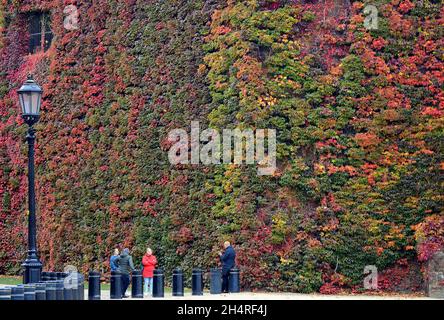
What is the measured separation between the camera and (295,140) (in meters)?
28.8

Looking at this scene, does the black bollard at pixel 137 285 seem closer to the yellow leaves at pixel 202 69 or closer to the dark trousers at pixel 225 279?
the dark trousers at pixel 225 279

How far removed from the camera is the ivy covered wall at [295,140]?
28.3 metres

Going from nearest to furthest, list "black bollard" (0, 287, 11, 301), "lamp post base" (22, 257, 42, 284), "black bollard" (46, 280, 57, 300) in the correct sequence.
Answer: "black bollard" (0, 287, 11, 301) < "black bollard" (46, 280, 57, 300) < "lamp post base" (22, 257, 42, 284)

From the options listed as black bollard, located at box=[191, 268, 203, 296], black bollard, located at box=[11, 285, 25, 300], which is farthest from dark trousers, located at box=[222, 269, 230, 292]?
black bollard, located at box=[11, 285, 25, 300]

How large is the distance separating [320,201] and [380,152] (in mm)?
1940

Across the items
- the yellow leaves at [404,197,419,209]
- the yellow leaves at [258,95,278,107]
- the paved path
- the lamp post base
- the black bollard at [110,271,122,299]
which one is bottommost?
the paved path

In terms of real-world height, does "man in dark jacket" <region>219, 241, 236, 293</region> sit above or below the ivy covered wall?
below

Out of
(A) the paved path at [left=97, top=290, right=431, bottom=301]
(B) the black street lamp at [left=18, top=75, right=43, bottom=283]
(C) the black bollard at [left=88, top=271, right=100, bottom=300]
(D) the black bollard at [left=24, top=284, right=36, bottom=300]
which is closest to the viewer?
(D) the black bollard at [left=24, top=284, right=36, bottom=300]

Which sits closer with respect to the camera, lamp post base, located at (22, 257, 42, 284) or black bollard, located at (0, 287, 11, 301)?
black bollard, located at (0, 287, 11, 301)

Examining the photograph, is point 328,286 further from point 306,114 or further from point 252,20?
point 252,20

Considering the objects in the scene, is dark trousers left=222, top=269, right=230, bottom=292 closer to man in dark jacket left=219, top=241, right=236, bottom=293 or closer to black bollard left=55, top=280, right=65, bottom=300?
man in dark jacket left=219, top=241, right=236, bottom=293

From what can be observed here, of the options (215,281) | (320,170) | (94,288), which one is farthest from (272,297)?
(94,288)

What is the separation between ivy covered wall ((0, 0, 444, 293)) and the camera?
28.3 metres

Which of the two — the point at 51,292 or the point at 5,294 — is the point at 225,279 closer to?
the point at 51,292
